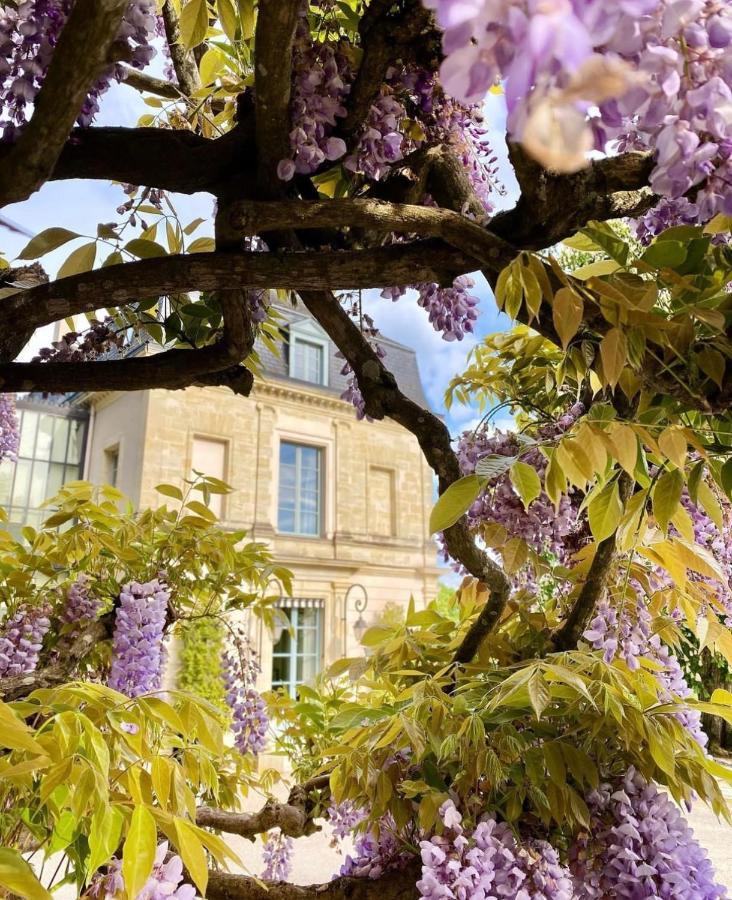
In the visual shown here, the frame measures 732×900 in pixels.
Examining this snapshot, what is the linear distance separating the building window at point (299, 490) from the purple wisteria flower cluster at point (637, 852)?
874 cm

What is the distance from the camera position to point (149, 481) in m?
8.14

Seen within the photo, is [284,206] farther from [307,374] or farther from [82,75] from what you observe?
[307,374]

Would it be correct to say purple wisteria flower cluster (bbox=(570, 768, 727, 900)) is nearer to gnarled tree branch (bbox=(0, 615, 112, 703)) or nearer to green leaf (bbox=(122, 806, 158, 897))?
green leaf (bbox=(122, 806, 158, 897))

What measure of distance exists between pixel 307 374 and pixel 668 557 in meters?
9.57

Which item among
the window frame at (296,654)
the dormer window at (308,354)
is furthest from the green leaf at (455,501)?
the dormer window at (308,354)

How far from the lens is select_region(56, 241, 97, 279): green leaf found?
2.84ft

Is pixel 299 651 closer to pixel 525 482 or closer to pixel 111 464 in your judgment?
pixel 111 464

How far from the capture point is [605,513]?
664 millimetres

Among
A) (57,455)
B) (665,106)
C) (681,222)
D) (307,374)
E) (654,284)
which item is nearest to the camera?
(665,106)

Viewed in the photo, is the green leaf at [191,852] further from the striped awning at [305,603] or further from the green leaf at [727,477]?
the striped awning at [305,603]

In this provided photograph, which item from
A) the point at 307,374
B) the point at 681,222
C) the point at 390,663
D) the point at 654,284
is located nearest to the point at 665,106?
the point at 654,284

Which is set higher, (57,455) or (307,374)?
(307,374)

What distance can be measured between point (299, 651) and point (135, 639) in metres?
7.85

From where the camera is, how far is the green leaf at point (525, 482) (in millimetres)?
622
